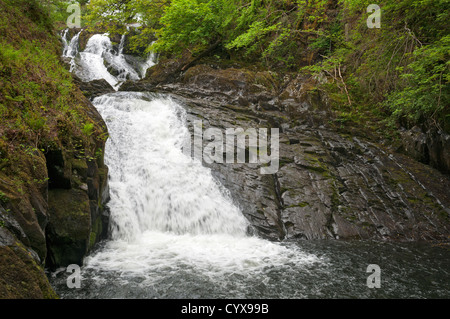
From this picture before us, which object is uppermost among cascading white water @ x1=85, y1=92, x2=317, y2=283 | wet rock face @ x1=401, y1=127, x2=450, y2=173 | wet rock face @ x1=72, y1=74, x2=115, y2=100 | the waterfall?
the waterfall

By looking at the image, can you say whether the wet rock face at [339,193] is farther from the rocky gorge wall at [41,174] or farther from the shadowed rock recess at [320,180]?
the rocky gorge wall at [41,174]

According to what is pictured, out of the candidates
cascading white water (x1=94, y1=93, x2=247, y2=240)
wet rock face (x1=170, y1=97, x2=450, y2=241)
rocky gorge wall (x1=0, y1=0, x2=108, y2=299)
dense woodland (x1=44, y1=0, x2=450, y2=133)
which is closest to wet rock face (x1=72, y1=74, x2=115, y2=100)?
cascading white water (x1=94, y1=93, x2=247, y2=240)

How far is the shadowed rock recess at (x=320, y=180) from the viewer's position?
7715 mm

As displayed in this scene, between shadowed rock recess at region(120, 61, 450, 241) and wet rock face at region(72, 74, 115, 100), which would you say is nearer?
shadowed rock recess at region(120, 61, 450, 241)

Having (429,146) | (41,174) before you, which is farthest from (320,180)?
(41,174)

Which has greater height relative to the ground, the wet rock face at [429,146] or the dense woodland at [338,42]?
the dense woodland at [338,42]

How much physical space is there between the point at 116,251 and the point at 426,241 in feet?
24.9

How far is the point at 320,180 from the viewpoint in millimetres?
8930

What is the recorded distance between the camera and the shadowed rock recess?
25.3 feet

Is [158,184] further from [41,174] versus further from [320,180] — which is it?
[320,180]

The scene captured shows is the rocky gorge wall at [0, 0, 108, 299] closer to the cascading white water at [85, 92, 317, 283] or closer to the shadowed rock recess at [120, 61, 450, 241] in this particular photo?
the cascading white water at [85, 92, 317, 283]

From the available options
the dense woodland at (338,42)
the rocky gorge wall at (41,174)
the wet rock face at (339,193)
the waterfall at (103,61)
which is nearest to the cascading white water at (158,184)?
the wet rock face at (339,193)

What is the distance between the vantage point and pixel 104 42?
67.5 feet

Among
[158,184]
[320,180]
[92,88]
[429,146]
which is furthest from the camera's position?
[92,88]
